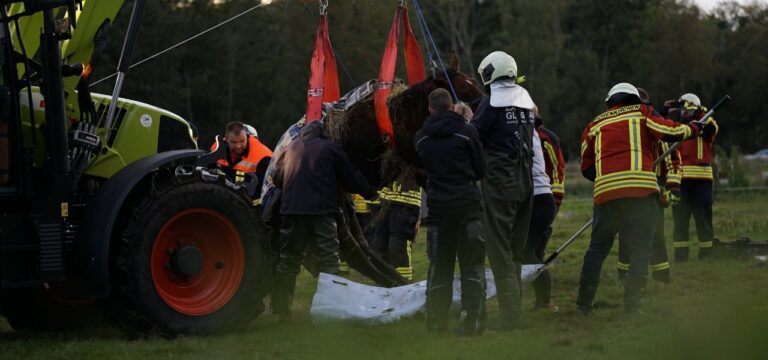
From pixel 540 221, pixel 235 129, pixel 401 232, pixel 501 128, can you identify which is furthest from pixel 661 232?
pixel 235 129

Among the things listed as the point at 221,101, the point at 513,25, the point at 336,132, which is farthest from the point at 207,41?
the point at 336,132

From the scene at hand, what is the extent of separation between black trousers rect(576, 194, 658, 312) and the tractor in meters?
2.70

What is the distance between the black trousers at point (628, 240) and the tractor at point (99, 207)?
2699 millimetres

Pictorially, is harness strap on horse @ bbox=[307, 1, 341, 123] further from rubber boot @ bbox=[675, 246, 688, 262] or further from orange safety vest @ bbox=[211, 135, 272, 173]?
rubber boot @ bbox=[675, 246, 688, 262]

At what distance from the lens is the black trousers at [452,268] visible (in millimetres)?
7293

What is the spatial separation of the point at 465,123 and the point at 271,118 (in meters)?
40.9

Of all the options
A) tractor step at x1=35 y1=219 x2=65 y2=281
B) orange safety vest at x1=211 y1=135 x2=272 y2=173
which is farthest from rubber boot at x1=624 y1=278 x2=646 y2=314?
tractor step at x1=35 y1=219 x2=65 y2=281

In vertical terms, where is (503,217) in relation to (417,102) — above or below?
below

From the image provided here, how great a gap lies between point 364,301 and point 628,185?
2.36m

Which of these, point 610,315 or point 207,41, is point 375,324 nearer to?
point 610,315

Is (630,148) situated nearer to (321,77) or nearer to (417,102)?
(417,102)

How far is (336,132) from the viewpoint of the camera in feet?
28.2

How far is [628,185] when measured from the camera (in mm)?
8391

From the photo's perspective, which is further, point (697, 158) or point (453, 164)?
point (697, 158)
